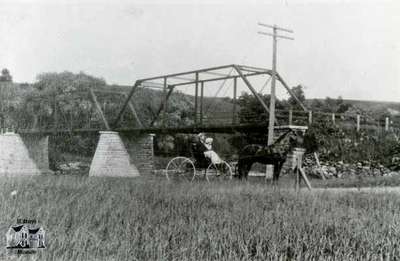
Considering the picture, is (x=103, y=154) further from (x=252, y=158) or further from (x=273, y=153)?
(x=273, y=153)

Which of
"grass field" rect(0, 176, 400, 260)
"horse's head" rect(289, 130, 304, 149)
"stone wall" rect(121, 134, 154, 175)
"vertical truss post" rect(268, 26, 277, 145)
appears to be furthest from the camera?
"stone wall" rect(121, 134, 154, 175)

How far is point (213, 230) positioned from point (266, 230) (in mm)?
696

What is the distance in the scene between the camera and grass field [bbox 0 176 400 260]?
5.62 m

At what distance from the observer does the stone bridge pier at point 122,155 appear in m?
25.9

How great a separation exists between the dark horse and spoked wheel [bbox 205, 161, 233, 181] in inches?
27.8

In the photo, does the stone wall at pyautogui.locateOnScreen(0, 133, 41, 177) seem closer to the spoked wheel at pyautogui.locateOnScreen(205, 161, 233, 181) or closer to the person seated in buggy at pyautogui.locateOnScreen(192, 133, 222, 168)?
the person seated in buggy at pyautogui.locateOnScreen(192, 133, 222, 168)

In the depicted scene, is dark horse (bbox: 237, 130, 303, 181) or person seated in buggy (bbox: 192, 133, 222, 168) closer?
dark horse (bbox: 237, 130, 303, 181)

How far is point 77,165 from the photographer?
37.1m

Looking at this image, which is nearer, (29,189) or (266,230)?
(266,230)

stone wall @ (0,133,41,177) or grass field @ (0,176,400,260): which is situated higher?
grass field @ (0,176,400,260)

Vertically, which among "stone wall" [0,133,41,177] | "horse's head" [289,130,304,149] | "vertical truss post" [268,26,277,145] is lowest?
"stone wall" [0,133,41,177]

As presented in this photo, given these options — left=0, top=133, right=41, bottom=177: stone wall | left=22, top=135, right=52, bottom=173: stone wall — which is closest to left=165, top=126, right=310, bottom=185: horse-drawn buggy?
left=0, top=133, right=41, bottom=177: stone wall

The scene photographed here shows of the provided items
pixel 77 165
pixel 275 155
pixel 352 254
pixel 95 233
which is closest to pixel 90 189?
pixel 95 233

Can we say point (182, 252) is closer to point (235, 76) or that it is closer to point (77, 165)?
point (235, 76)
